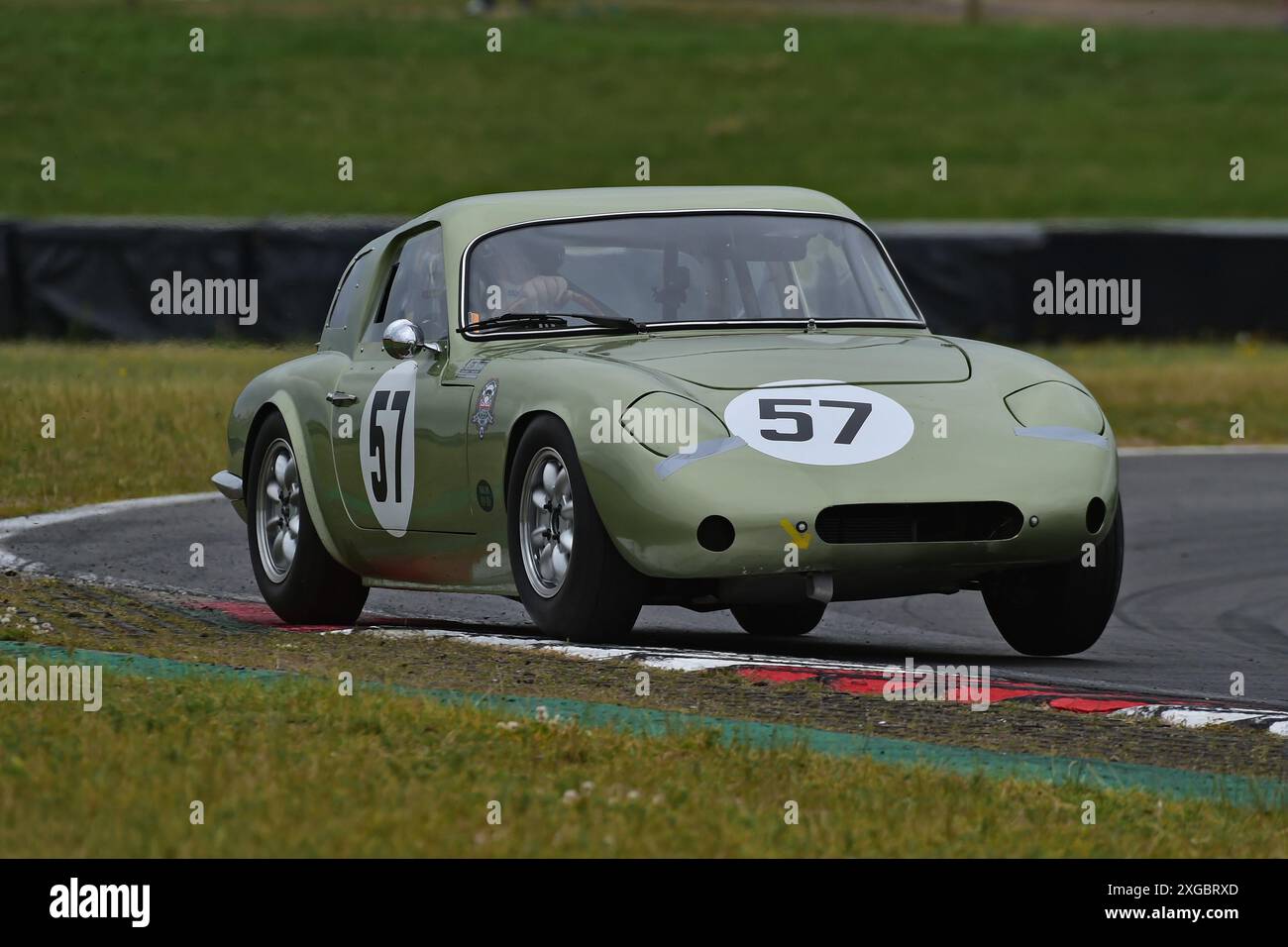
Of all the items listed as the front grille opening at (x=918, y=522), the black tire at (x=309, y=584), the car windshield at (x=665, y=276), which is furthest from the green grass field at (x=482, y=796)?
the black tire at (x=309, y=584)

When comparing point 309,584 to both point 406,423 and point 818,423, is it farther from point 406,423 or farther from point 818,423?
point 818,423

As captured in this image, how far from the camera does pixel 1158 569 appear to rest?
34.4ft

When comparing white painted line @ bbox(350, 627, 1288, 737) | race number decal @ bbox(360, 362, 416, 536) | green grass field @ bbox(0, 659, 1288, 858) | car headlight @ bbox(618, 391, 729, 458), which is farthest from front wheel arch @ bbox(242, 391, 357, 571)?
green grass field @ bbox(0, 659, 1288, 858)

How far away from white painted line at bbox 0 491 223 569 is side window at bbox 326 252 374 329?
4.41 feet

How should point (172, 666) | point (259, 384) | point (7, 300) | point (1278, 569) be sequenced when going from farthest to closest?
point (7, 300)
point (1278, 569)
point (259, 384)
point (172, 666)

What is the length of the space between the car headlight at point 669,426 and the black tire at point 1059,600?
1098 mm

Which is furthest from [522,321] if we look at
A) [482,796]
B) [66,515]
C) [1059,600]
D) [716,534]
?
[66,515]

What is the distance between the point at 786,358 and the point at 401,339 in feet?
4.61

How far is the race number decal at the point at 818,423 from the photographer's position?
6539 millimetres

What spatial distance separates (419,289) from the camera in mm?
8188

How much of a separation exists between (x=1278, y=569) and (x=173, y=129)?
77.4 ft

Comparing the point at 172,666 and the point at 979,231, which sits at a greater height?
the point at 979,231
